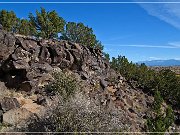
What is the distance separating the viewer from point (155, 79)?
5056 centimetres

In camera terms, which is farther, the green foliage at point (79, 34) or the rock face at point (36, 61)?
the green foliage at point (79, 34)

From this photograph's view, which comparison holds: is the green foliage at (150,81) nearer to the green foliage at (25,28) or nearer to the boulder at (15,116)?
the green foliage at (25,28)

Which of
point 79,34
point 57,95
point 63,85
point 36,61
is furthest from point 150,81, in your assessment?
point 57,95

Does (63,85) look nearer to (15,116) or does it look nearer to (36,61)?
(36,61)

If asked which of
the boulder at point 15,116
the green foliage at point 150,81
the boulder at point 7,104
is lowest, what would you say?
the boulder at point 15,116

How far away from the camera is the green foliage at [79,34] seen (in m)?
53.2

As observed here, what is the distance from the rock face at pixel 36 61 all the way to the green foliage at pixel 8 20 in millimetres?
18853

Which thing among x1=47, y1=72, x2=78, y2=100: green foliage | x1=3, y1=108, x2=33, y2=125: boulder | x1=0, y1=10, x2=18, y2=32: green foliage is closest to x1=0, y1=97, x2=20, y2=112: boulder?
x1=3, y1=108, x2=33, y2=125: boulder

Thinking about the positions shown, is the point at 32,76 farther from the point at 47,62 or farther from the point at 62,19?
the point at 62,19

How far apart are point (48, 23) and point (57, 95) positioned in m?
36.1

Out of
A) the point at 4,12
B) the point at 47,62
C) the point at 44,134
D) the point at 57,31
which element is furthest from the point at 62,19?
the point at 44,134

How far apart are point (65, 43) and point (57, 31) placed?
62.9ft

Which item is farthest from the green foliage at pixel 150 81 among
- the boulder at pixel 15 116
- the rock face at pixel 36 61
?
the boulder at pixel 15 116

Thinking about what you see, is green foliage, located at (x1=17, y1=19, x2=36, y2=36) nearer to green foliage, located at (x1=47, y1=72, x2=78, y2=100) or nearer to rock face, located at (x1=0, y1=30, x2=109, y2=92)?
rock face, located at (x1=0, y1=30, x2=109, y2=92)
